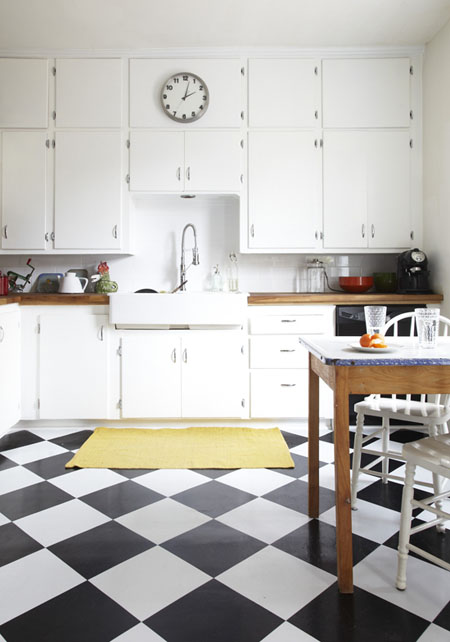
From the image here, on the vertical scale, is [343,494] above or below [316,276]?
below

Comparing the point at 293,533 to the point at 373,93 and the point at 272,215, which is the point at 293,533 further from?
the point at 373,93

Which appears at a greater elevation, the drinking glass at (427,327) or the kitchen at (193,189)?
the kitchen at (193,189)

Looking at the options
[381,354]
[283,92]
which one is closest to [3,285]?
[283,92]

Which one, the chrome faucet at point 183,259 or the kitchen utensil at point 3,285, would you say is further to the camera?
the chrome faucet at point 183,259

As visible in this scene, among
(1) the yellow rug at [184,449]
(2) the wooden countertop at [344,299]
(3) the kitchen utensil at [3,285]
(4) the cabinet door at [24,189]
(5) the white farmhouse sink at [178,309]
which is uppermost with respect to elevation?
(4) the cabinet door at [24,189]

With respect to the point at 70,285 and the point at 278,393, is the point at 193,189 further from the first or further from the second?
the point at 278,393

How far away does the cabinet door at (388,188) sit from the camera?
358 cm

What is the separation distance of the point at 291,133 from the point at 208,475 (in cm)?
236

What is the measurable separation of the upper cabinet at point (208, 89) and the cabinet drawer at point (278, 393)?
1738mm

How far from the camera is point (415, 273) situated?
3.36 meters

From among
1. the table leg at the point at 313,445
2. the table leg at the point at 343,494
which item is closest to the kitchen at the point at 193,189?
the table leg at the point at 313,445

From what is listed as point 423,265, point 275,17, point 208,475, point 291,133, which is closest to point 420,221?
point 423,265

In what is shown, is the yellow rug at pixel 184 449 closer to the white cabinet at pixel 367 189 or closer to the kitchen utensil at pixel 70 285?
the kitchen utensil at pixel 70 285

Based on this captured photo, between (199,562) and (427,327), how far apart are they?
43.5 inches
